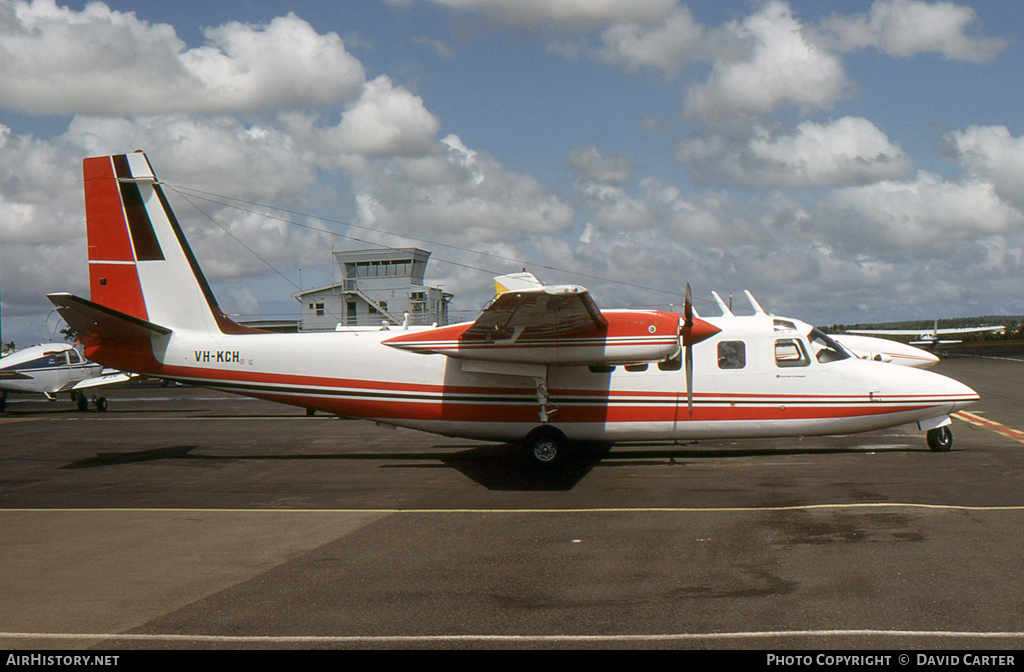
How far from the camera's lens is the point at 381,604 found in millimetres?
6137

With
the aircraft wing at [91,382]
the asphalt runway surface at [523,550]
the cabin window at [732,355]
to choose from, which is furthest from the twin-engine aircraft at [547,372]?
the aircraft wing at [91,382]

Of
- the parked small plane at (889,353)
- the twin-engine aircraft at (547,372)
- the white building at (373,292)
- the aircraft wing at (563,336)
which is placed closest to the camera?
the aircraft wing at (563,336)

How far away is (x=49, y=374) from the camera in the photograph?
28.9 m

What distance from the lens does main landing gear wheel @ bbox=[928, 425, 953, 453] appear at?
13969 mm

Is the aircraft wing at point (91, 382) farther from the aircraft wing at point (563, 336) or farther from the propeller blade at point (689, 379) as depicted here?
the propeller blade at point (689, 379)

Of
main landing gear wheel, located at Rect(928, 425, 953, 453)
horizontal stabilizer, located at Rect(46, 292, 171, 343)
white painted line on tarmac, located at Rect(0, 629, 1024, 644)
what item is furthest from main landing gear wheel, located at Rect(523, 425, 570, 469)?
white painted line on tarmac, located at Rect(0, 629, 1024, 644)

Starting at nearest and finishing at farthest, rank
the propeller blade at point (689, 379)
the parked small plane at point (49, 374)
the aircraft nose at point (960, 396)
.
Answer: the propeller blade at point (689, 379) < the aircraft nose at point (960, 396) < the parked small plane at point (49, 374)

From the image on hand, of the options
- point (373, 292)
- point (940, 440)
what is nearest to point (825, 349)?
point (940, 440)

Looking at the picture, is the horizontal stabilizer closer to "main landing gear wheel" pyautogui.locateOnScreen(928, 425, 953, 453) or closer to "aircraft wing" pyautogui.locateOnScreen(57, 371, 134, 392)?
"main landing gear wheel" pyautogui.locateOnScreen(928, 425, 953, 453)

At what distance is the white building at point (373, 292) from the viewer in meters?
61.5

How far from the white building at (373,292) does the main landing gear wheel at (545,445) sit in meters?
47.5

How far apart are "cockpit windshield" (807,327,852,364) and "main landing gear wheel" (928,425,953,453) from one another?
7.10ft

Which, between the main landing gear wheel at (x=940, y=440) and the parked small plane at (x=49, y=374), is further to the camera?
the parked small plane at (x=49, y=374)
